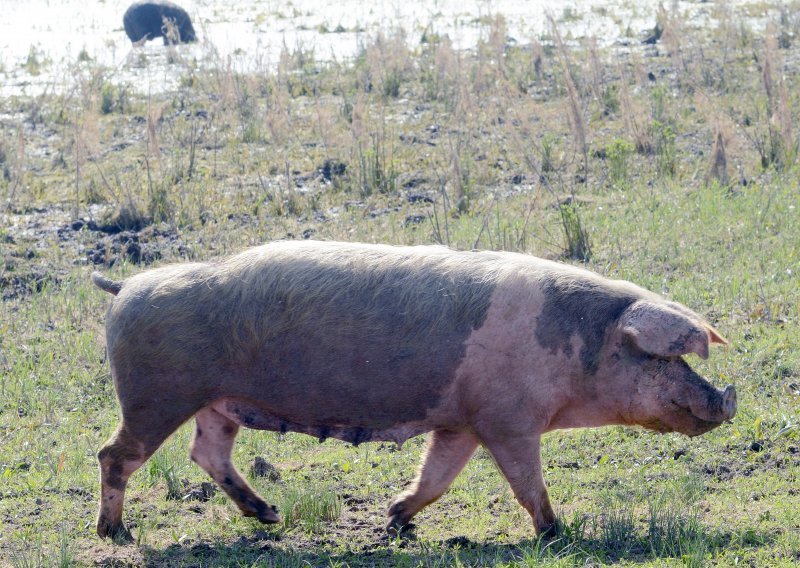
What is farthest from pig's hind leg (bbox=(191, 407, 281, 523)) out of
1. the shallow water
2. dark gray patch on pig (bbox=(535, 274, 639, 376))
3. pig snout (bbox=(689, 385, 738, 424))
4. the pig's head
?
the shallow water

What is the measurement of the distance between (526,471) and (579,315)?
0.74 m

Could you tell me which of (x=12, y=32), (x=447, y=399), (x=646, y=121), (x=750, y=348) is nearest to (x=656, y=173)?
(x=646, y=121)

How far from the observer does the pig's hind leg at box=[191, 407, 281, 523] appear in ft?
19.6

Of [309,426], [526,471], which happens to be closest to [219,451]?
[309,426]

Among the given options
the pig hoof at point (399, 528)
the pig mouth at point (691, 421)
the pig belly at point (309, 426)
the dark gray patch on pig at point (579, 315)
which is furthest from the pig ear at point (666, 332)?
the pig hoof at point (399, 528)

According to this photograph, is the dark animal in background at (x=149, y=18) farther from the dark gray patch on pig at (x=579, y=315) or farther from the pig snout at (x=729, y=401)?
the pig snout at (x=729, y=401)

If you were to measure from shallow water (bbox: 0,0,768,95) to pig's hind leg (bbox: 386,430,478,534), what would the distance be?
1040cm

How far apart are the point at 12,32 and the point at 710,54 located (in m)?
12.0

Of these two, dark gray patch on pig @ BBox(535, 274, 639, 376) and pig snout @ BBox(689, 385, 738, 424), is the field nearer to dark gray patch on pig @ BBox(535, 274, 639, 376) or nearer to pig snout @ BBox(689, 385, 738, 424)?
pig snout @ BBox(689, 385, 738, 424)

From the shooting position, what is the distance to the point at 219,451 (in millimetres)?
6008

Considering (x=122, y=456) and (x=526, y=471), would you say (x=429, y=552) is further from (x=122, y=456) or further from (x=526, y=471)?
(x=122, y=456)

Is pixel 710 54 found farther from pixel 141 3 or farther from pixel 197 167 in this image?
pixel 141 3

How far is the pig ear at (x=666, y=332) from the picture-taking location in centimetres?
539

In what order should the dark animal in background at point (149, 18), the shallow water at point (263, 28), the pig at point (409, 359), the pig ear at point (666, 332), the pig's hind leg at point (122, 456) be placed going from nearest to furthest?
the pig ear at point (666, 332) → the pig at point (409, 359) → the pig's hind leg at point (122, 456) → the shallow water at point (263, 28) → the dark animal in background at point (149, 18)
